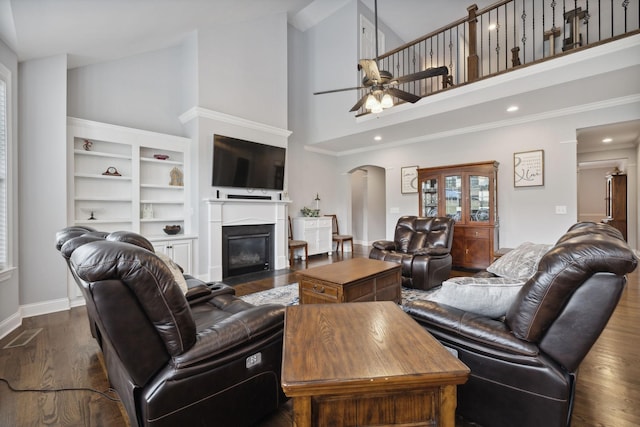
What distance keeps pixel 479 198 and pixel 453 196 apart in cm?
43

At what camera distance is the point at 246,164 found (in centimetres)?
500

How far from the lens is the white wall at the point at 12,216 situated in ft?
8.77

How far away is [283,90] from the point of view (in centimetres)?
576

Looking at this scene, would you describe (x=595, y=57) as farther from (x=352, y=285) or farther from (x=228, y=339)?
(x=228, y=339)

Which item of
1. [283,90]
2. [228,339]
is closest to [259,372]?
[228,339]

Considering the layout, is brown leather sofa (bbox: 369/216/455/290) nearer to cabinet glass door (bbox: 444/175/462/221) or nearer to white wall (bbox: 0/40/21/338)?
cabinet glass door (bbox: 444/175/462/221)

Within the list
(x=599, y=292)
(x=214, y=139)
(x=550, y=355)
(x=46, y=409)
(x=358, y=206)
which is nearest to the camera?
(x=599, y=292)

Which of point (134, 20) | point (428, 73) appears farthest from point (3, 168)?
point (428, 73)

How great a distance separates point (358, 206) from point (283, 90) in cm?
471

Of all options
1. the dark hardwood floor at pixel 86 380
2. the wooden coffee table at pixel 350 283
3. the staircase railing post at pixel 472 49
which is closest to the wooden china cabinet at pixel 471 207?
the staircase railing post at pixel 472 49

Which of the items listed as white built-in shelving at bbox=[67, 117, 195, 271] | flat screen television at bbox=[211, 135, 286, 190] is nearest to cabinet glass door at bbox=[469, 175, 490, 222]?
flat screen television at bbox=[211, 135, 286, 190]

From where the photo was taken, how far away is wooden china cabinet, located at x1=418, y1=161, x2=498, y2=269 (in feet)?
16.3

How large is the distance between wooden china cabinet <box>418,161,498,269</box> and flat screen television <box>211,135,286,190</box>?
312 cm

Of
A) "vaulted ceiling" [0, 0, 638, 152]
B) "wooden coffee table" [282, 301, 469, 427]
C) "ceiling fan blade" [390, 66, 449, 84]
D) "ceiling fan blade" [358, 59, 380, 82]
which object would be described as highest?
"vaulted ceiling" [0, 0, 638, 152]
